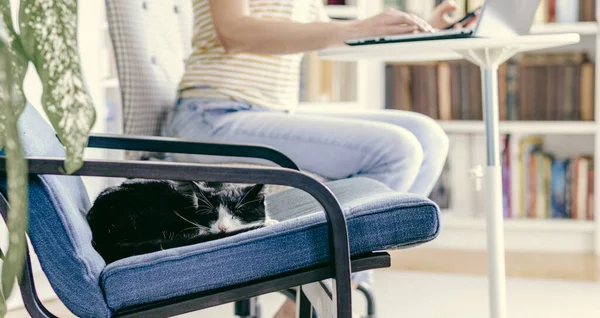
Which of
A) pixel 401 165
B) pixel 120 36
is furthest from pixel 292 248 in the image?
pixel 120 36

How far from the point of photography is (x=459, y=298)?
7.45ft

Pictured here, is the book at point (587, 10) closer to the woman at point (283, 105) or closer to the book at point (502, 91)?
the book at point (502, 91)

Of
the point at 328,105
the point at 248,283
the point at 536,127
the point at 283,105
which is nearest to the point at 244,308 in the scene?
the point at 283,105

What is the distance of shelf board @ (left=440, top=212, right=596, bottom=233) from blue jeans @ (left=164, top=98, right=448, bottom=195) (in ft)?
4.71

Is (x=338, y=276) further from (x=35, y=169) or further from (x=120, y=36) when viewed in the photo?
(x=120, y=36)

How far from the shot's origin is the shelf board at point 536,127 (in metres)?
2.87

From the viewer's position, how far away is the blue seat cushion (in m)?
0.91

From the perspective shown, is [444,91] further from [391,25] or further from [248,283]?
[248,283]

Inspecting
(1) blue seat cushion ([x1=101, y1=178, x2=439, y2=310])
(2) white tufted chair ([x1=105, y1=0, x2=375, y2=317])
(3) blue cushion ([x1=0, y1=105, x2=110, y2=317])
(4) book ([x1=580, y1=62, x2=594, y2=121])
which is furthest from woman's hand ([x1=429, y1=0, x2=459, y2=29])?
(4) book ([x1=580, y1=62, x2=594, y2=121])

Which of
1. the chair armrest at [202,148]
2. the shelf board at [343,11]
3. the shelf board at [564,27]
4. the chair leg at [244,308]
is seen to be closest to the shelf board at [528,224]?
the shelf board at [564,27]

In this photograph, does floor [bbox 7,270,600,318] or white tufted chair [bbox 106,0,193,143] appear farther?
floor [bbox 7,270,600,318]

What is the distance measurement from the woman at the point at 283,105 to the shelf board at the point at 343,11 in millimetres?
1252

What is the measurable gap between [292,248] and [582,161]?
222 cm

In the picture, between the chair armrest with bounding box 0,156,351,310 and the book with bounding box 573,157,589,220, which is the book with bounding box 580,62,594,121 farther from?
the chair armrest with bounding box 0,156,351,310
